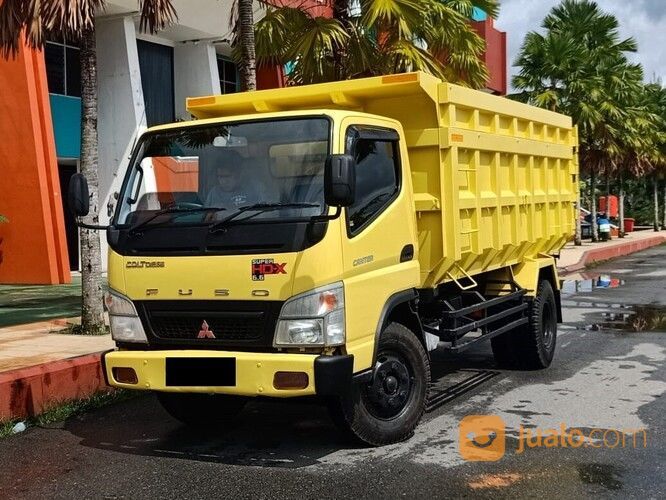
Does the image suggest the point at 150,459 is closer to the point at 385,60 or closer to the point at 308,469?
the point at 308,469

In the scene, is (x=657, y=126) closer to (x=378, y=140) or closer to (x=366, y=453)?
(x=378, y=140)

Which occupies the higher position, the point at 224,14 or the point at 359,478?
the point at 224,14

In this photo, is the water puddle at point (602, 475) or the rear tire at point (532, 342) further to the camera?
the rear tire at point (532, 342)

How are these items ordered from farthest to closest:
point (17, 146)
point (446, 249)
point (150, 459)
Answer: point (17, 146) < point (446, 249) < point (150, 459)

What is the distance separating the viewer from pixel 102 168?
794 inches

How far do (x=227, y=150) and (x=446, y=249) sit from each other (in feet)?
6.07

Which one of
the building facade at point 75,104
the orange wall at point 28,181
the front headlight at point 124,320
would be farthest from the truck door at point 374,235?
the orange wall at point 28,181

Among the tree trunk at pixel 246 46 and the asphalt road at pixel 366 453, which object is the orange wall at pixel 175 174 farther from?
the tree trunk at pixel 246 46

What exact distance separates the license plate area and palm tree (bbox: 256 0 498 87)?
26.9 ft

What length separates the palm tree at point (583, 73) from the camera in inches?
1040

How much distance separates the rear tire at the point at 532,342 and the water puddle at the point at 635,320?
285 cm

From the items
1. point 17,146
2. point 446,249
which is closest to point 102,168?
point 17,146

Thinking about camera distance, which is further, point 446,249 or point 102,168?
point 102,168

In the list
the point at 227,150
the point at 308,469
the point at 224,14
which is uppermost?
the point at 224,14
